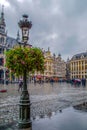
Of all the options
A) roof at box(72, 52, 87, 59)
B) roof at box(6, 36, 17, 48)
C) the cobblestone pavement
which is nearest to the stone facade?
roof at box(72, 52, 87, 59)

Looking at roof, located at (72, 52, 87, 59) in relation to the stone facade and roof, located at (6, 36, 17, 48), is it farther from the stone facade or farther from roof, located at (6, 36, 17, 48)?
roof, located at (6, 36, 17, 48)

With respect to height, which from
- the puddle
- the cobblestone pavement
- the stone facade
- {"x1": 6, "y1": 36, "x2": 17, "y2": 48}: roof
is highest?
{"x1": 6, "y1": 36, "x2": 17, "y2": 48}: roof

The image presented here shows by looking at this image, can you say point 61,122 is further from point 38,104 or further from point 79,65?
point 79,65

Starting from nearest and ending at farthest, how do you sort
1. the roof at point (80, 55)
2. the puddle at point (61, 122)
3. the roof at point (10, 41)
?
the puddle at point (61, 122) → the roof at point (10, 41) → the roof at point (80, 55)

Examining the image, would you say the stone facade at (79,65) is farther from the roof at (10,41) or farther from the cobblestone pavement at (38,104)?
the cobblestone pavement at (38,104)

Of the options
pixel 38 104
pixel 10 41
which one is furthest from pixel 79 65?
pixel 38 104

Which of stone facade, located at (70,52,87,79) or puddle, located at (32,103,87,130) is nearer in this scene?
puddle, located at (32,103,87,130)

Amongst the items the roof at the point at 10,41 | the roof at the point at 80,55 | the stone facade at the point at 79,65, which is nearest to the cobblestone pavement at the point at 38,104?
the roof at the point at 10,41

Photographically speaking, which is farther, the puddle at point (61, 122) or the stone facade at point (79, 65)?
the stone facade at point (79, 65)

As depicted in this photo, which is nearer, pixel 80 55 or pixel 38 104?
pixel 38 104

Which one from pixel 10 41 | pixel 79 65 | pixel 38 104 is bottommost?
pixel 38 104

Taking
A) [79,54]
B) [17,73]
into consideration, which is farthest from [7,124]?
[79,54]

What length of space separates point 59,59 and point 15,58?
421 feet

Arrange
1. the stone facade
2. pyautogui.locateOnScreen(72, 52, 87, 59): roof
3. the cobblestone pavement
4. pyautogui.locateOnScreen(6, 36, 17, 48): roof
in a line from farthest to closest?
pyautogui.locateOnScreen(72, 52, 87, 59): roof
the stone facade
pyautogui.locateOnScreen(6, 36, 17, 48): roof
the cobblestone pavement
